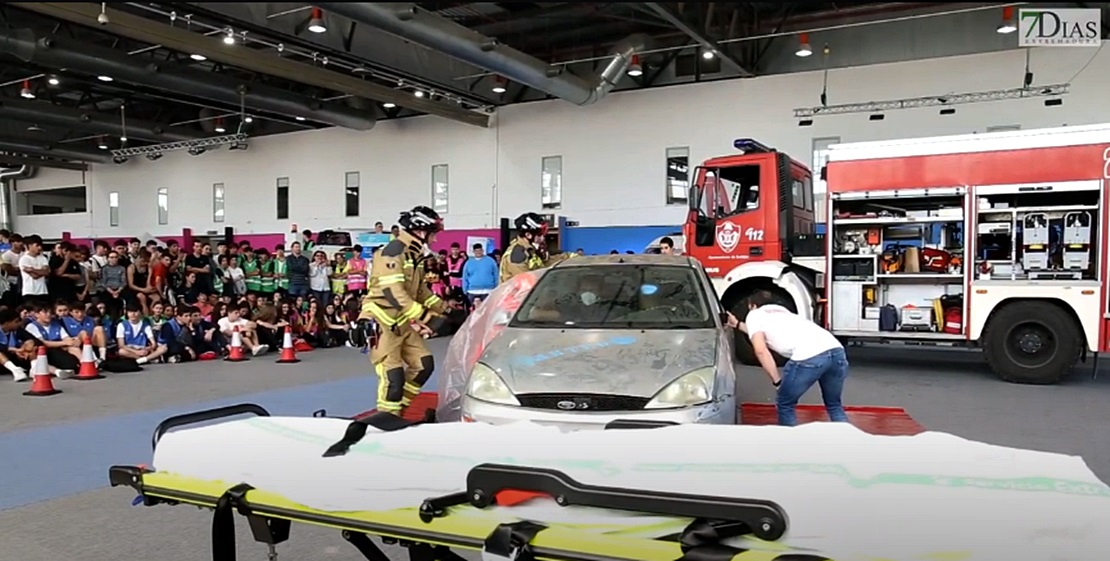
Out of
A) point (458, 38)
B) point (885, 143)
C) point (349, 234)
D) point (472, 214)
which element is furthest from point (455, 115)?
point (458, 38)

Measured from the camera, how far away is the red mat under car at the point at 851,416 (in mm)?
4539

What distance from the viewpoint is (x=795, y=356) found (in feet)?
15.9

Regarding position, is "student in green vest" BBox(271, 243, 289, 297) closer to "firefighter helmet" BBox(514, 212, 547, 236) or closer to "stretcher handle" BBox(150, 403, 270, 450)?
"firefighter helmet" BBox(514, 212, 547, 236)

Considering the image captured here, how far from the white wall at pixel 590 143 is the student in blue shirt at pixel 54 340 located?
10.5m

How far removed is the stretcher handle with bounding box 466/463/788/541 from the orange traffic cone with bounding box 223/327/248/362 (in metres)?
10.2

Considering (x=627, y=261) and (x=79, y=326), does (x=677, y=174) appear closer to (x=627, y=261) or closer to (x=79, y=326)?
(x=627, y=261)

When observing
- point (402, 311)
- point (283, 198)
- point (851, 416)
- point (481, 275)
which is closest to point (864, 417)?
point (851, 416)

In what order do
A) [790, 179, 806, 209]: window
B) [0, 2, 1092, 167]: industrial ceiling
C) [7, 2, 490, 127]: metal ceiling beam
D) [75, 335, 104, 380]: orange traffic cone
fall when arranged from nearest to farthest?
1. [75, 335, 104, 380]: orange traffic cone
2. [790, 179, 806, 209]: window
3. [0, 2, 1092, 167]: industrial ceiling
4. [7, 2, 490, 127]: metal ceiling beam

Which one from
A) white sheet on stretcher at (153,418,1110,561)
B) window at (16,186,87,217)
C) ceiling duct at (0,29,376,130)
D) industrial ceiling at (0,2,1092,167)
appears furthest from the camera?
window at (16,186,87,217)

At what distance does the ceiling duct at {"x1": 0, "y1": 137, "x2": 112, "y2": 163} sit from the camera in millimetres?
22812

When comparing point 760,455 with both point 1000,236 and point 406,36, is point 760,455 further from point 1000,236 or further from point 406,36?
point 1000,236

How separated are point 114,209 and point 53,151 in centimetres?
340

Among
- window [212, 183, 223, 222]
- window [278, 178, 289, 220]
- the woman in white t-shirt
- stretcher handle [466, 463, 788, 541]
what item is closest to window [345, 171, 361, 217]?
window [278, 178, 289, 220]

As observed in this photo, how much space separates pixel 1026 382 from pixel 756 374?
2910 millimetres
